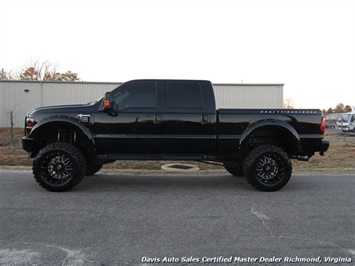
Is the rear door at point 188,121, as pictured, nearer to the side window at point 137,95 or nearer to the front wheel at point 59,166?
the side window at point 137,95

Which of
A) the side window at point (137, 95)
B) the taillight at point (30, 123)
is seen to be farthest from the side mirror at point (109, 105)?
the taillight at point (30, 123)

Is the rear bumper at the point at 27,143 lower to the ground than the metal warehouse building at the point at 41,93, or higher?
lower

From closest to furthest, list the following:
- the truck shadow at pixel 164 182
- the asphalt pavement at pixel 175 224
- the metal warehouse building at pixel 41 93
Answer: the asphalt pavement at pixel 175 224 < the truck shadow at pixel 164 182 < the metal warehouse building at pixel 41 93

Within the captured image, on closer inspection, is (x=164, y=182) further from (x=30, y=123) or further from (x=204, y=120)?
(x=30, y=123)

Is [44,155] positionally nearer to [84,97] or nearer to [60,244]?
[60,244]

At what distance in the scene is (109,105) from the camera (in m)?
5.89

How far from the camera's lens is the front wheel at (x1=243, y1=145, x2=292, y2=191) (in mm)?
6137

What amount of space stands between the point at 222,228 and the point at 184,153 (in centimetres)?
236

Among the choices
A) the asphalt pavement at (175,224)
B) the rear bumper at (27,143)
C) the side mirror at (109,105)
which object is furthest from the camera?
the rear bumper at (27,143)

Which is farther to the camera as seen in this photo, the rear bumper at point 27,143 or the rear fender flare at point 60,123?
Result: the rear bumper at point 27,143

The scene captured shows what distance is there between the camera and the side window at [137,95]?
6234 mm

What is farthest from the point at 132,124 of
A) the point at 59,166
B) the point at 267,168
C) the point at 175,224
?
the point at 267,168

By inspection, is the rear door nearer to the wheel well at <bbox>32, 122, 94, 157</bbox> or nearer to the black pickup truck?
the black pickup truck

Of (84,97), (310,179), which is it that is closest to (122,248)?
(310,179)
